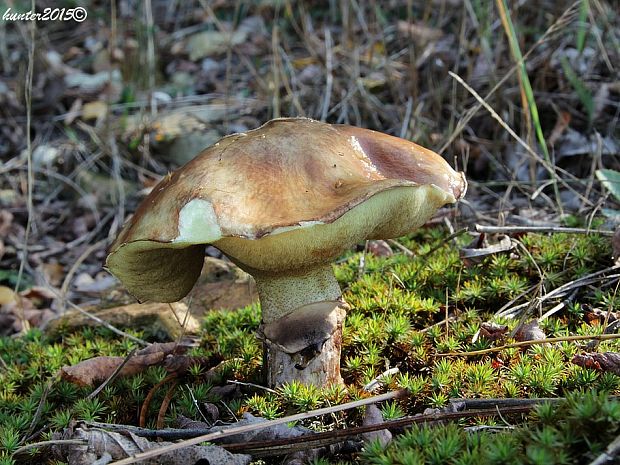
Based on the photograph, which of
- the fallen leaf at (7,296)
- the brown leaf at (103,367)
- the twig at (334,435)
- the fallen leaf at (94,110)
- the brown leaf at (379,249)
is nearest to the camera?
the twig at (334,435)

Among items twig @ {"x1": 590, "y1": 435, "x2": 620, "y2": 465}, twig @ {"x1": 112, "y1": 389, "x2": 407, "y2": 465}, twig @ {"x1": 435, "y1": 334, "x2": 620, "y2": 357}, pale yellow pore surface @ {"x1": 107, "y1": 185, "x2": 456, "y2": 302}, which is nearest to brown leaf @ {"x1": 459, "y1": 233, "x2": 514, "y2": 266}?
twig @ {"x1": 435, "y1": 334, "x2": 620, "y2": 357}

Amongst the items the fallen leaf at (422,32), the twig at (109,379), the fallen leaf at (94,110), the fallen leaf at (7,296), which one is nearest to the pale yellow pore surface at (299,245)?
the twig at (109,379)

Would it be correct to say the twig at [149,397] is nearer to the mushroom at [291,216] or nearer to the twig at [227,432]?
the mushroom at [291,216]

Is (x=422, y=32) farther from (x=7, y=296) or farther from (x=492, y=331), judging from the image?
(x=7, y=296)

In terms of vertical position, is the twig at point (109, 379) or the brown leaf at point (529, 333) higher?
the brown leaf at point (529, 333)

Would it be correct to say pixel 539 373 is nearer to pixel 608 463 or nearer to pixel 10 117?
pixel 608 463

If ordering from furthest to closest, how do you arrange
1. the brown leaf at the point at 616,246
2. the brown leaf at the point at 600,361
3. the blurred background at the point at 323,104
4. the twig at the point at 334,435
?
the blurred background at the point at 323,104, the brown leaf at the point at 616,246, the brown leaf at the point at 600,361, the twig at the point at 334,435

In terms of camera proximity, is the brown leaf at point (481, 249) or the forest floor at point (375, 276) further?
the brown leaf at point (481, 249)
